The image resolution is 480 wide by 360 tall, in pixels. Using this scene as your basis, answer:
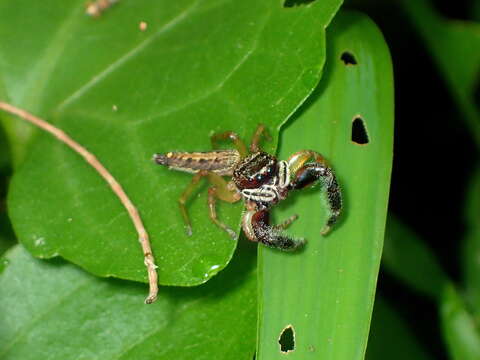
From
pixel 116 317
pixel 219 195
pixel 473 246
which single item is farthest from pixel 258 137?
pixel 473 246

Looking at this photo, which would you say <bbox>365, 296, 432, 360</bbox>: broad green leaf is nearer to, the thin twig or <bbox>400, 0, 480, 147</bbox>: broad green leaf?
<bbox>400, 0, 480, 147</bbox>: broad green leaf

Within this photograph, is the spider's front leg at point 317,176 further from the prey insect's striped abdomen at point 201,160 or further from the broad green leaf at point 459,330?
the broad green leaf at point 459,330

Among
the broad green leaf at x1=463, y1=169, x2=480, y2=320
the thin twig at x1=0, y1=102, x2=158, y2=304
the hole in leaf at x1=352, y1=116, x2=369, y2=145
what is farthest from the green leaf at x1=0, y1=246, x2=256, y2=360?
the broad green leaf at x1=463, y1=169, x2=480, y2=320

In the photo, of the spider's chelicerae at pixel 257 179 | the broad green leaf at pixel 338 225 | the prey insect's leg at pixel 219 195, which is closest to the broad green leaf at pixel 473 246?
the broad green leaf at pixel 338 225

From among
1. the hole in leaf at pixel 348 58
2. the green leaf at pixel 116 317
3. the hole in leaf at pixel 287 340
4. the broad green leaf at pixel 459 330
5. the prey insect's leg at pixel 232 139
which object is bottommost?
the broad green leaf at pixel 459 330

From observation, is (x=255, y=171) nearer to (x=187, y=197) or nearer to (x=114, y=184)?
(x=187, y=197)

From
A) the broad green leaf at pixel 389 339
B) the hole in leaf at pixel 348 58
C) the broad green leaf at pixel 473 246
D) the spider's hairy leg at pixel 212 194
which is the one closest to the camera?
the spider's hairy leg at pixel 212 194
